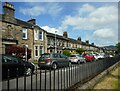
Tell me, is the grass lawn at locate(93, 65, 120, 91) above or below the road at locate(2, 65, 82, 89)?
below

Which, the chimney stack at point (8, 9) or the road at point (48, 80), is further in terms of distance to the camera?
the chimney stack at point (8, 9)

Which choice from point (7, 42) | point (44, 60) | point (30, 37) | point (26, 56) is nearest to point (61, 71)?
point (44, 60)

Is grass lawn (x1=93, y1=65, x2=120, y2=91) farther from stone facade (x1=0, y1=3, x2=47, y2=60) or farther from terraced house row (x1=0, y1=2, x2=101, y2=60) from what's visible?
terraced house row (x1=0, y1=2, x2=101, y2=60)

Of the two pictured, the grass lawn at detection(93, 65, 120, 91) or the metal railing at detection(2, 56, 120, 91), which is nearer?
the metal railing at detection(2, 56, 120, 91)

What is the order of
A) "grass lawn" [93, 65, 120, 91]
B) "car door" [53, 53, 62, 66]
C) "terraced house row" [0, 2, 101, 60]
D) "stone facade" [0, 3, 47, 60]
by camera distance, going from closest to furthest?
"grass lawn" [93, 65, 120, 91], "car door" [53, 53, 62, 66], "stone facade" [0, 3, 47, 60], "terraced house row" [0, 2, 101, 60]

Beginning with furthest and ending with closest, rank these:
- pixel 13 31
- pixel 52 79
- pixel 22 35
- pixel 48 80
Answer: pixel 22 35 < pixel 13 31 < pixel 52 79 < pixel 48 80

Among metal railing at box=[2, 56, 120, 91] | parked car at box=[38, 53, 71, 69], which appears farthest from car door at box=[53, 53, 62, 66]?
metal railing at box=[2, 56, 120, 91]

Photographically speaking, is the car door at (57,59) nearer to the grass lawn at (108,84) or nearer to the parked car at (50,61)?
the parked car at (50,61)

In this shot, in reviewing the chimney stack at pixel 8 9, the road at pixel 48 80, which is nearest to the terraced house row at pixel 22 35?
the chimney stack at pixel 8 9

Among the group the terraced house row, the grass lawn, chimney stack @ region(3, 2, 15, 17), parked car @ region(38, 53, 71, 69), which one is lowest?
the grass lawn

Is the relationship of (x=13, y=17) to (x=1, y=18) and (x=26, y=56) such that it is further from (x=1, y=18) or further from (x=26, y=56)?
(x=26, y=56)

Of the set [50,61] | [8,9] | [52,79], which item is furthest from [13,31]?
[52,79]

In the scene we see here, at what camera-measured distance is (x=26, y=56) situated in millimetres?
22484

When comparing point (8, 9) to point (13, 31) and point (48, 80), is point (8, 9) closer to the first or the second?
point (13, 31)
